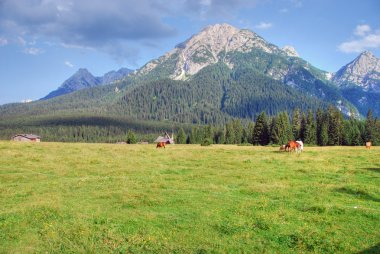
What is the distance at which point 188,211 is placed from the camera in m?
17.7

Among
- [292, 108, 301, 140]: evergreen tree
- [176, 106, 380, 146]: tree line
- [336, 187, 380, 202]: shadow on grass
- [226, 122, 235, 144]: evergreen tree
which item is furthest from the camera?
[226, 122, 235, 144]: evergreen tree

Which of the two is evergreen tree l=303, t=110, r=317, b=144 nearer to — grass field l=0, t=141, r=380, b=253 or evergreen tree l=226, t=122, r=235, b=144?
evergreen tree l=226, t=122, r=235, b=144

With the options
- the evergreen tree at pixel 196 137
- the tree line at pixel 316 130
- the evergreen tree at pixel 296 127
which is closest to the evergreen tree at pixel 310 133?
the tree line at pixel 316 130

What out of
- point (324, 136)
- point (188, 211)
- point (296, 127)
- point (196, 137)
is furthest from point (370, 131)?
point (188, 211)

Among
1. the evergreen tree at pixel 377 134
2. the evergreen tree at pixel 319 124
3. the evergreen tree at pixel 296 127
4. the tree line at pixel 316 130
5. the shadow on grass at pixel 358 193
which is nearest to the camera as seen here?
the shadow on grass at pixel 358 193

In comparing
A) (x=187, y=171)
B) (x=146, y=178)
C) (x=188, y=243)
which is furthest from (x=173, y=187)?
(x=188, y=243)

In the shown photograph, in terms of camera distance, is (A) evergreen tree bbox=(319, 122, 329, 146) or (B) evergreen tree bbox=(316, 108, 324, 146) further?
(B) evergreen tree bbox=(316, 108, 324, 146)

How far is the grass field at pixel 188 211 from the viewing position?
13.8 m

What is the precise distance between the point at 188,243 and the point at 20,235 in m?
7.29

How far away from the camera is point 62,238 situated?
14.4 meters

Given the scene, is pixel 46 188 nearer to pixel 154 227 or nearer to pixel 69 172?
pixel 69 172

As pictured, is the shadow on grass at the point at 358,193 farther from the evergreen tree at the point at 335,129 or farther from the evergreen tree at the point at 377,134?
the evergreen tree at the point at 377,134

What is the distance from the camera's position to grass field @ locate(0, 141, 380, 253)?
1376 cm

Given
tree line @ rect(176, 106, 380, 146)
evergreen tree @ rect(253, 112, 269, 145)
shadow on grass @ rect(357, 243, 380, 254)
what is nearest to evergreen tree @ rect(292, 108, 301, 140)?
tree line @ rect(176, 106, 380, 146)
